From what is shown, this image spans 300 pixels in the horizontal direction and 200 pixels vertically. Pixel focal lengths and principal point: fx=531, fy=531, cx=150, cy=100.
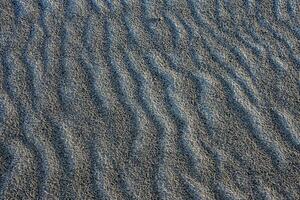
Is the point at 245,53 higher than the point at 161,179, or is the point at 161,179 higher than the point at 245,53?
the point at 245,53

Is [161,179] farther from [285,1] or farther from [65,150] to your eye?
[285,1]

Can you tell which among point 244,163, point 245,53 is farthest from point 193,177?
point 245,53

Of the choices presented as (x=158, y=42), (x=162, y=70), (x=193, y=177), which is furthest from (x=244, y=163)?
(x=158, y=42)

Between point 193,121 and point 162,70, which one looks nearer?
point 193,121

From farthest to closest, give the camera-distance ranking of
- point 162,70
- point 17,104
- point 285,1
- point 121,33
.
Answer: point 285,1, point 121,33, point 162,70, point 17,104

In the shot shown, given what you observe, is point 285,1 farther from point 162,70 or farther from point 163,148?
point 163,148

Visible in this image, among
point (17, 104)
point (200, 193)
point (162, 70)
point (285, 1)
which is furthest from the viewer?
point (285, 1)

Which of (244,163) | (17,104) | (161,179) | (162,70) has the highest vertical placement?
(17,104)
